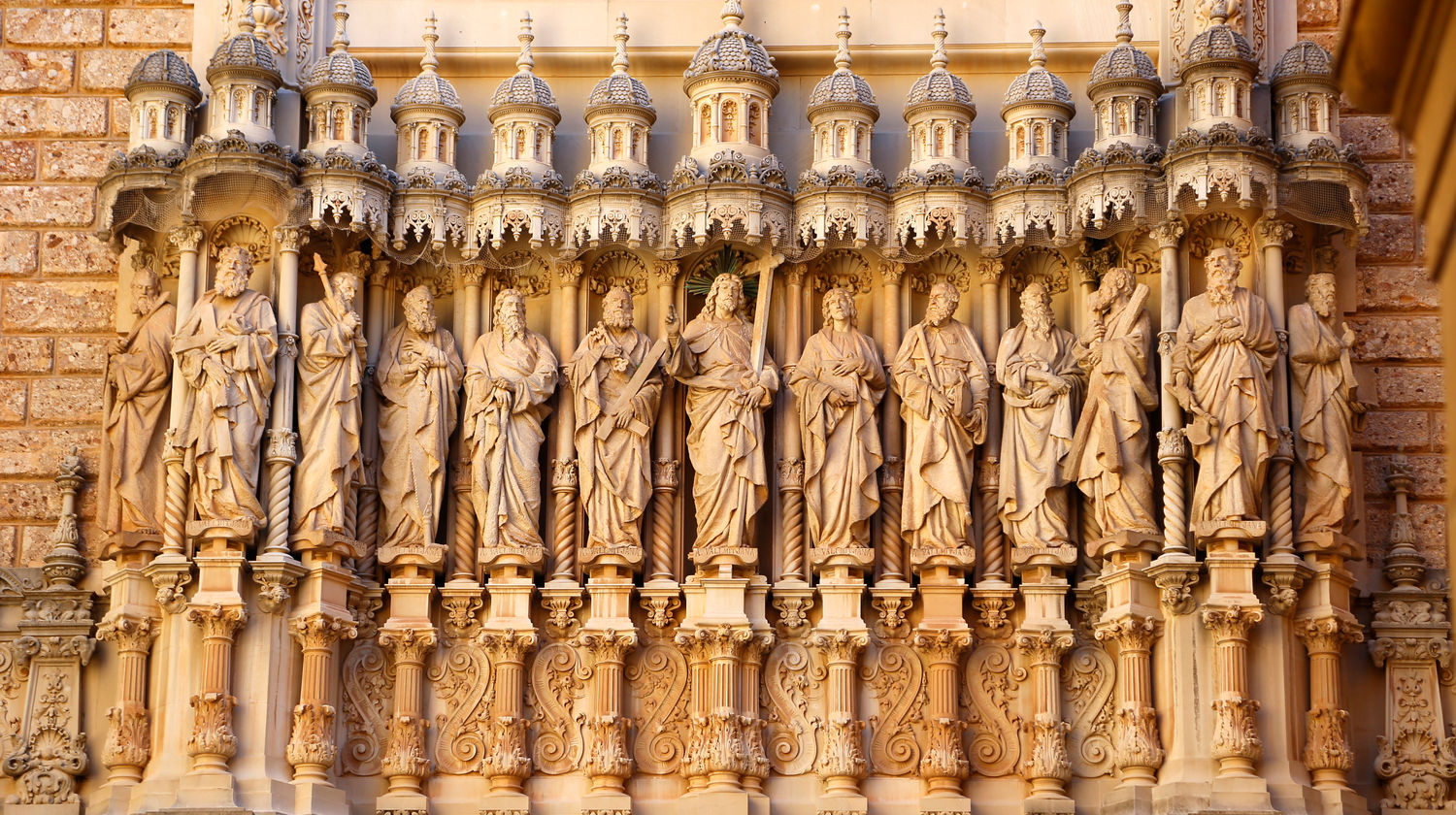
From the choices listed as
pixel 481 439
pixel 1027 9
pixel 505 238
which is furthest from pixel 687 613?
pixel 1027 9

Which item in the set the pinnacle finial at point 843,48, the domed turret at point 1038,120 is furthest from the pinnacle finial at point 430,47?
the domed turret at point 1038,120

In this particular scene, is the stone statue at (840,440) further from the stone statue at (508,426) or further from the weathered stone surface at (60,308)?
the weathered stone surface at (60,308)

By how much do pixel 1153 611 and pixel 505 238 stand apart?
528 cm

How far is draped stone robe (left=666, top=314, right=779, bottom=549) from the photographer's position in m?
17.0

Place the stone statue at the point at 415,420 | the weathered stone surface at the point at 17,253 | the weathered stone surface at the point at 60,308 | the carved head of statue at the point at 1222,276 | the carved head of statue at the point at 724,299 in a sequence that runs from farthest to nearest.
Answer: the weathered stone surface at the point at 17,253, the weathered stone surface at the point at 60,308, the carved head of statue at the point at 724,299, the stone statue at the point at 415,420, the carved head of statue at the point at 1222,276

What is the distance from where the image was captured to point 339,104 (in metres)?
17.6

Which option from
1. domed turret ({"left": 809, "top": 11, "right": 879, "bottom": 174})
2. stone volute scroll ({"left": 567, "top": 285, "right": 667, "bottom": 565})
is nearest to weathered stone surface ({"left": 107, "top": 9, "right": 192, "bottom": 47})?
stone volute scroll ({"left": 567, "top": 285, "right": 667, "bottom": 565})

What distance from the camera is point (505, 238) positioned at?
695 inches

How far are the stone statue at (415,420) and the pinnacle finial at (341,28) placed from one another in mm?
1941

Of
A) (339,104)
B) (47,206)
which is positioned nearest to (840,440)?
(339,104)

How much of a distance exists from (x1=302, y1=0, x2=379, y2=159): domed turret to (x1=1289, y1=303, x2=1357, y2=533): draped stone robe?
673 centimetres

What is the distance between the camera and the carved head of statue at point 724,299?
17547 millimetres

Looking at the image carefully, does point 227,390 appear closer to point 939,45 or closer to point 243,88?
point 243,88

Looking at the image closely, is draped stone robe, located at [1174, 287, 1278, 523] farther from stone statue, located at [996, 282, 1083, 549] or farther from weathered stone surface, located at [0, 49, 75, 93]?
weathered stone surface, located at [0, 49, 75, 93]
